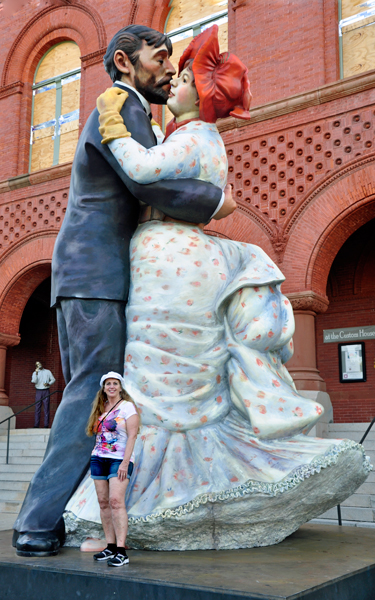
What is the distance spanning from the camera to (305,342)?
34.2 feet

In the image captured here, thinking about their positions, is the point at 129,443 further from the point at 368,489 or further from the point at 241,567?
the point at 368,489

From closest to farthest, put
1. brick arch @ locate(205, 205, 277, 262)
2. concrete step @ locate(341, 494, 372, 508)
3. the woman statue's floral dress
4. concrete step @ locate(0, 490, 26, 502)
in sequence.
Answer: the woman statue's floral dress
concrete step @ locate(341, 494, 372, 508)
concrete step @ locate(0, 490, 26, 502)
brick arch @ locate(205, 205, 277, 262)

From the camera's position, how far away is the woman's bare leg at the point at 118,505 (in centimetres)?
226

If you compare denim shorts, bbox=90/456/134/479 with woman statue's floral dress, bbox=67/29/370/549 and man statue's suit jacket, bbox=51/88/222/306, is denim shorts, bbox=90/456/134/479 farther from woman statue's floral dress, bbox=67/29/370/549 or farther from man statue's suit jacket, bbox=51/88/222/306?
man statue's suit jacket, bbox=51/88/222/306

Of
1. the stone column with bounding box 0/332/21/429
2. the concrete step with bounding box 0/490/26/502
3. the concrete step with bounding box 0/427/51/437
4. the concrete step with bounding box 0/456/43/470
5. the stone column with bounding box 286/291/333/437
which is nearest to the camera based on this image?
the concrete step with bounding box 0/490/26/502

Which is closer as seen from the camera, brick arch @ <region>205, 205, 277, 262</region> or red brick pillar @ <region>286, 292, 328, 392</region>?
red brick pillar @ <region>286, 292, 328, 392</region>

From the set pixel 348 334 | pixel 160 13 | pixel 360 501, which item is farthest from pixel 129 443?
pixel 160 13

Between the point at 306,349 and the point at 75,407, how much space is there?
26.7ft

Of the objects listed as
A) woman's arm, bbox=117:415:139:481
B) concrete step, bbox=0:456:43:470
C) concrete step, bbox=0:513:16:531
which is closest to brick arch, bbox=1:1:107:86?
concrete step, bbox=0:456:43:470

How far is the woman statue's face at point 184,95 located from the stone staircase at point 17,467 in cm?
538

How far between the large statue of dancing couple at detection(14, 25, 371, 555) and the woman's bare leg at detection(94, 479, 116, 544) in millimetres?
113

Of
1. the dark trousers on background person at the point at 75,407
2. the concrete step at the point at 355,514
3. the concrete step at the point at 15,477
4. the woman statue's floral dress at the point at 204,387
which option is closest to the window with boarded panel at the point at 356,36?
the concrete step at the point at 355,514

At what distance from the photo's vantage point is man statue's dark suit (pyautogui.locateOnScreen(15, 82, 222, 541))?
2.63m

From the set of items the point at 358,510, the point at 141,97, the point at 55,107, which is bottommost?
the point at 358,510
